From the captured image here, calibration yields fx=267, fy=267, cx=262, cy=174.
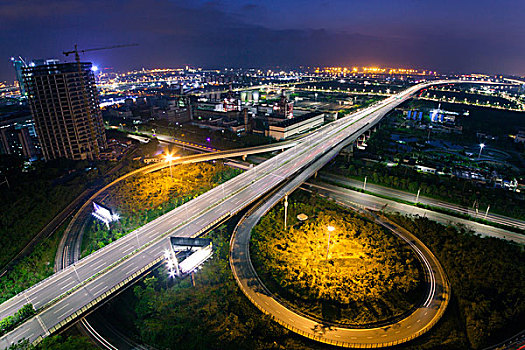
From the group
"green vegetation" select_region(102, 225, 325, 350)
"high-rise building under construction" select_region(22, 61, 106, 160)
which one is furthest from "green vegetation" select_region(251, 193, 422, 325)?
"high-rise building under construction" select_region(22, 61, 106, 160)

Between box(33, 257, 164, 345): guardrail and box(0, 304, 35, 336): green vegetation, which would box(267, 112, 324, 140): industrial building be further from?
box(0, 304, 35, 336): green vegetation

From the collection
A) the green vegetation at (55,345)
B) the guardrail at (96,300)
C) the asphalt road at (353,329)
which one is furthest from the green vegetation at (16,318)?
the asphalt road at (353,329)

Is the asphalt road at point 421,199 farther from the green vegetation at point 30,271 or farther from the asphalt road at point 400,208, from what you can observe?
the green vegetation at point 30,271

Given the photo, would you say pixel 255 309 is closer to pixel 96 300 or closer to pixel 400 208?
pixel 96 300

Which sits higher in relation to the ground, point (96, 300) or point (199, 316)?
point (96, 300)

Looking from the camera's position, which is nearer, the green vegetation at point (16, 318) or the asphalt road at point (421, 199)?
the green vegetation at point (16, 318)

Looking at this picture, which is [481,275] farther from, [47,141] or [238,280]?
[47,141]

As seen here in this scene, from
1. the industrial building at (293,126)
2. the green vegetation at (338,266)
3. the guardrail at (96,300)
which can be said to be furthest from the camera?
the industrial building at (293,126)

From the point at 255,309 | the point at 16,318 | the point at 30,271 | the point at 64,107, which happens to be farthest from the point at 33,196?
the point at 255,309
